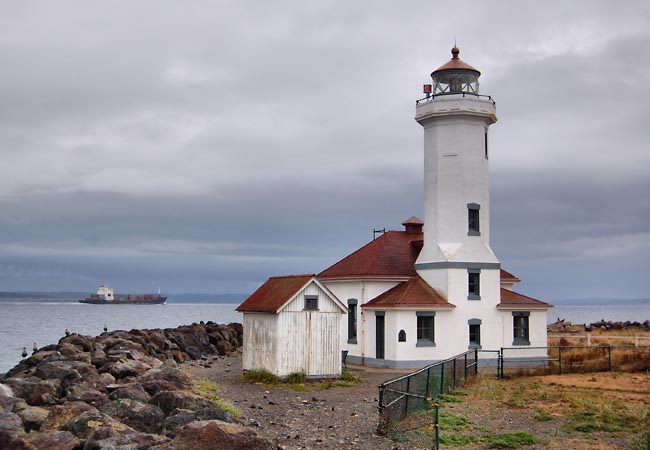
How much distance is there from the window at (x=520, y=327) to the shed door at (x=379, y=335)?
17.0 ft

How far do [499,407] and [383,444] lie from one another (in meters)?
4.94

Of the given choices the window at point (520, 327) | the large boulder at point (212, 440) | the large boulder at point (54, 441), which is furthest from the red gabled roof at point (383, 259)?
the large boulder at point (54, 441)

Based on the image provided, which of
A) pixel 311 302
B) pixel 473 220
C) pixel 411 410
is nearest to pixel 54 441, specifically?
pixel 411 410

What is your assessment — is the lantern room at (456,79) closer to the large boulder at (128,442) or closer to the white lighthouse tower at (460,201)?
the white lighthouse tower at (460,201)

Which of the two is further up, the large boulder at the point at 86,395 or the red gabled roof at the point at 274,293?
the red gabled roof at the point at 274,293

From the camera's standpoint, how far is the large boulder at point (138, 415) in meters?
14.0

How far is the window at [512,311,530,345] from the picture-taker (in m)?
28.7

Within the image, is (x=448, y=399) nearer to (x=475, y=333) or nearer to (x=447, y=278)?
(x=447, y=278)

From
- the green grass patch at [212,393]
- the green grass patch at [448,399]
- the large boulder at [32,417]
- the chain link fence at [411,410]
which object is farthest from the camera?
the green grass patch at [448,399]

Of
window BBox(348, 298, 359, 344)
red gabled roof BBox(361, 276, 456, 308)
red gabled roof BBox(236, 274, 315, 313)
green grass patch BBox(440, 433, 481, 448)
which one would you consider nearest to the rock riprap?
green grass patch BBox(440, 433, 481, 448)

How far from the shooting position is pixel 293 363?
894 inches

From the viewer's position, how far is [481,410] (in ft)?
56.5

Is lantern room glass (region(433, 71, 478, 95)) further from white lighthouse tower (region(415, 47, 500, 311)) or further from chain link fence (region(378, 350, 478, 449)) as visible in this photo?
chain link fence (region(378, 350, 478, 449))

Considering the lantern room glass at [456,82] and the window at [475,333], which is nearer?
the window at [475,333]
